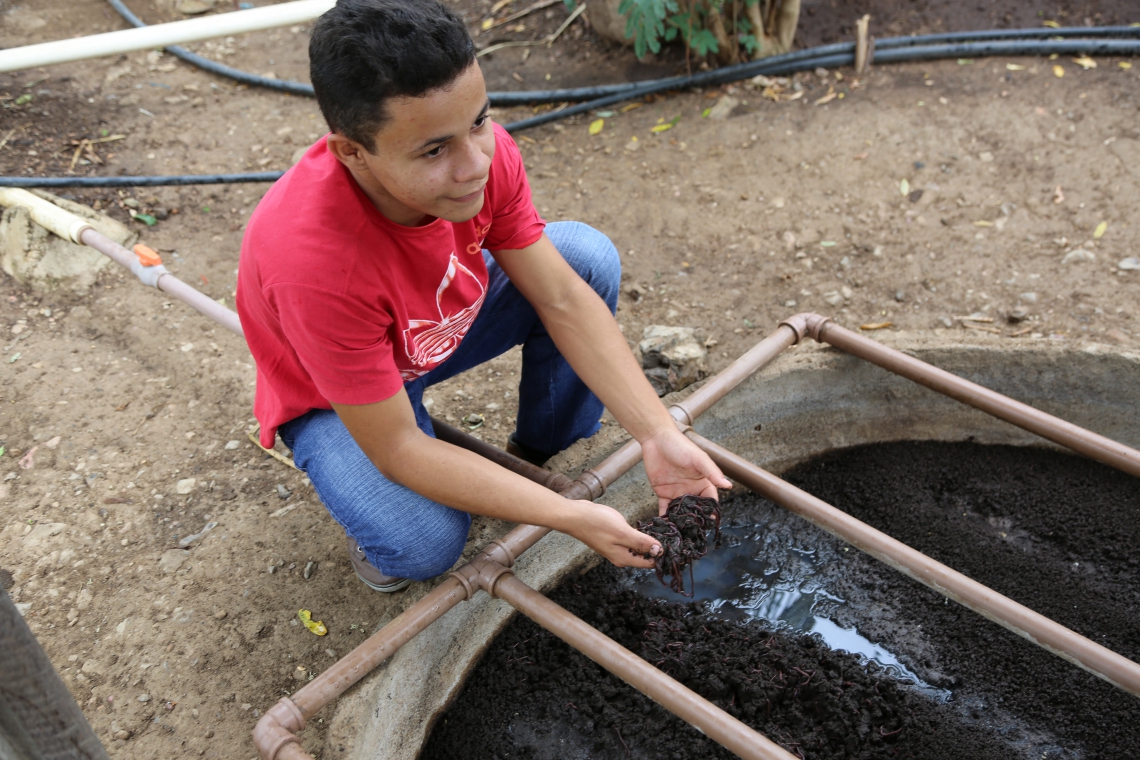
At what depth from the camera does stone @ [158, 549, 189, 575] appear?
6.71 ft

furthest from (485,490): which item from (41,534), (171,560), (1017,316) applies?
(1017,316)

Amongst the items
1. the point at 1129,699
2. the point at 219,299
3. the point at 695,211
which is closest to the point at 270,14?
the point at 219,299

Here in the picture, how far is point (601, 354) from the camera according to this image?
A: 182 centimetres

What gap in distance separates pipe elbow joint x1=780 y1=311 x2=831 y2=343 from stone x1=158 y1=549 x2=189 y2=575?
5.52 feet

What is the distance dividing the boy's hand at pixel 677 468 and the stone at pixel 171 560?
1.21m

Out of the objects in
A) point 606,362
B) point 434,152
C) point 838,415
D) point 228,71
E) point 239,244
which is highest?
point 434,152

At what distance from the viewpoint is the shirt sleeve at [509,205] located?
1645 mm

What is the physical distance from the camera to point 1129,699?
1.91 meters

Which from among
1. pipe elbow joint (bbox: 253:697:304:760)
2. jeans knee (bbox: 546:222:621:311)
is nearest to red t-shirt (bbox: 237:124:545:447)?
jeans knee (bbox: 546:222:621:311)

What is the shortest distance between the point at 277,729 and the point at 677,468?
914 millimetres

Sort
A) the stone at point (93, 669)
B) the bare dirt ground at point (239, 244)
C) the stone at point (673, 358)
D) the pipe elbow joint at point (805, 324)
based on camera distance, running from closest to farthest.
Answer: the stone at point (93, 669) < the bare dirt ground at point (239, 244) < the pipe elbow joint at point (805, 324) < the stone at point (673, 358)

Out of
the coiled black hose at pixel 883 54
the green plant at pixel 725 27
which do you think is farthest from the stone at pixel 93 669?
the green plant at pixel 725 27

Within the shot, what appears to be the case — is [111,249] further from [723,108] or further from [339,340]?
[723,108]

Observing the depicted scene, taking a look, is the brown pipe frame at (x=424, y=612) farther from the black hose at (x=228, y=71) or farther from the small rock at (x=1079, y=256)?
the black hose at (x=228, y=71)
